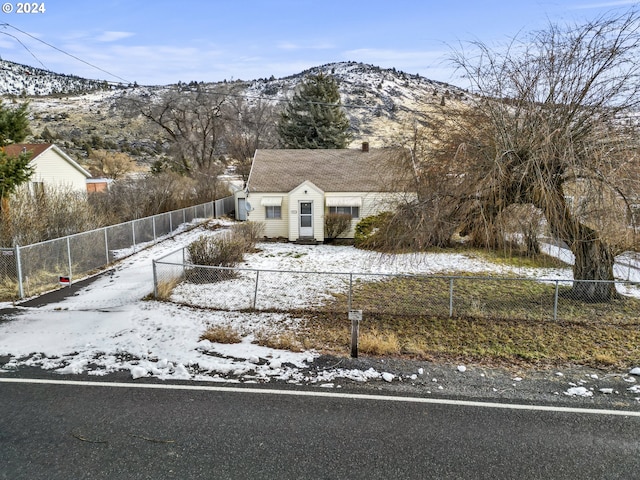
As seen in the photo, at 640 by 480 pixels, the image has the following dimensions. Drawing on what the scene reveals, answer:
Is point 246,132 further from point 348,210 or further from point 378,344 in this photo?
point 378,344

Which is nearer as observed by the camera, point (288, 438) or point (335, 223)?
point (288, 438)

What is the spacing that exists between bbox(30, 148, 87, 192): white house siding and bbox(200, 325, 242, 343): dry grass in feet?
70.5

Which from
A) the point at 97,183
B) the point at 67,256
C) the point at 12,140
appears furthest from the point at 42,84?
the point at 67,256

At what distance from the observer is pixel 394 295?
1084cm

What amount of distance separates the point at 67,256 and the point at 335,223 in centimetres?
1198

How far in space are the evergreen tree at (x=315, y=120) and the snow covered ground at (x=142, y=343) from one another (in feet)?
90.9

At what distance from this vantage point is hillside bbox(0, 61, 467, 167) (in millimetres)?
59516

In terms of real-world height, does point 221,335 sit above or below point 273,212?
below

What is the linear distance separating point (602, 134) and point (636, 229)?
197 centimetres

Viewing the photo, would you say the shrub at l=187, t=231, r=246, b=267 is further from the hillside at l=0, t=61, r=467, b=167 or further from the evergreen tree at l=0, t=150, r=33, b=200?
the hillside at l=0, t=61, r=467, b=167

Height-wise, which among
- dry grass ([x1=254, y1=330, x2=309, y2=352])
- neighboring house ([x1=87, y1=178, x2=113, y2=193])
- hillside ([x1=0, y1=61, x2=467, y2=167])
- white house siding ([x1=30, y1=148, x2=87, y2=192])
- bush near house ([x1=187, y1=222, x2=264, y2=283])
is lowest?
dry grass ([x1=254, y1=330, x2=309, y2=352])

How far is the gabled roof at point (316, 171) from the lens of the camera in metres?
21.9

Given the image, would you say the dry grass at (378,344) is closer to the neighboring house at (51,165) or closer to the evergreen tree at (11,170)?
the evergreen tree at (11,170)

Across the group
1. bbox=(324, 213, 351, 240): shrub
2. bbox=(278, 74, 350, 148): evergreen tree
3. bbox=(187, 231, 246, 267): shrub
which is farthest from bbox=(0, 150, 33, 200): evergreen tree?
bbox=(278, 74, 350, 148): evergreen tree
